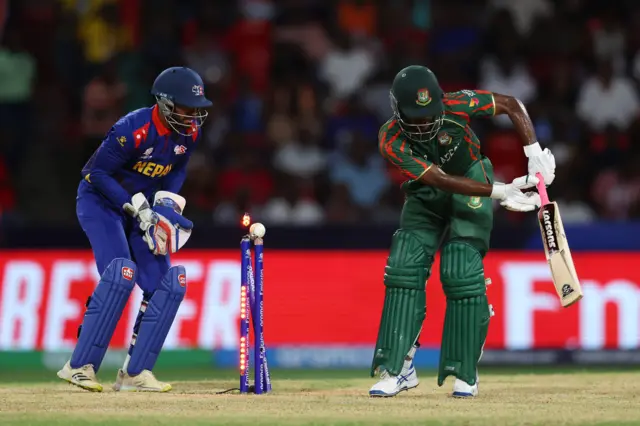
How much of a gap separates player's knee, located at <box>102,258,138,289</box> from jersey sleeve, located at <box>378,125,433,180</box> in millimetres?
1846

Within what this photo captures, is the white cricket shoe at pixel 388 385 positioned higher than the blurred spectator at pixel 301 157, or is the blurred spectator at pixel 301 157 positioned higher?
the blurred spectator at pixel 301 157

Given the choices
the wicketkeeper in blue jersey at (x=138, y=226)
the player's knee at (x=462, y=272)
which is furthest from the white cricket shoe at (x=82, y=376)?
the player's knee at (x=462, y=272)

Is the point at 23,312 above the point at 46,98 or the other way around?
the other way around

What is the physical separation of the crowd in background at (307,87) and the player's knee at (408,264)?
4.39 meters

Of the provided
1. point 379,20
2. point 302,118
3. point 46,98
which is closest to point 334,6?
point 379,20

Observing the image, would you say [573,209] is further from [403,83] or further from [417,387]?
[403,83]

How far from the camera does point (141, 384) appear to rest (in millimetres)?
8094

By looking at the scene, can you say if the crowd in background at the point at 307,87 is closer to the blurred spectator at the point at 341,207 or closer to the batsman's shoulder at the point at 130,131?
the blurred spectator at the point at 341,207

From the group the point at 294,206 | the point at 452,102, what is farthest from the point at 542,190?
the point at 294,206

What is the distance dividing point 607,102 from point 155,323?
743 cm

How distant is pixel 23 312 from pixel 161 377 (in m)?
1.68

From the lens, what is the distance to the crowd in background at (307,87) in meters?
12.8

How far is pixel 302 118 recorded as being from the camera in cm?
1353

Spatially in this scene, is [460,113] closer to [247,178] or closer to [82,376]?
[82,376]
